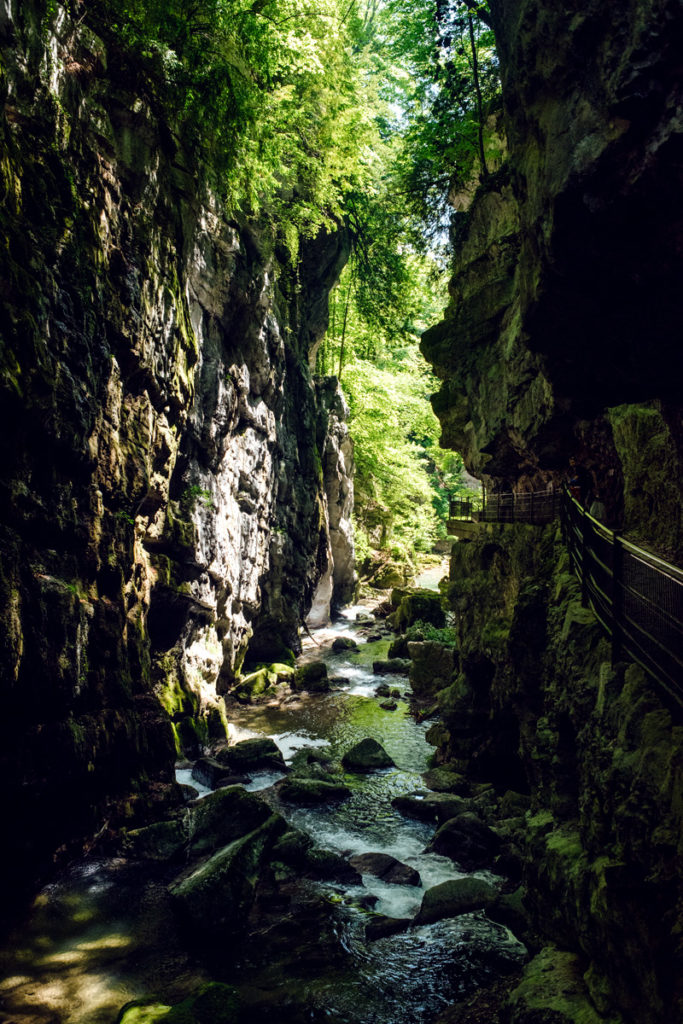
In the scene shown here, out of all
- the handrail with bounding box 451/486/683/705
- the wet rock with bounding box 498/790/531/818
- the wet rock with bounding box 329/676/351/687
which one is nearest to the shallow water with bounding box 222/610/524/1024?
the wet rock with bounding box 329/676/351/687

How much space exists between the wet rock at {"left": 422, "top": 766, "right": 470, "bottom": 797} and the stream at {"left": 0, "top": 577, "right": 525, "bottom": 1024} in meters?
1.36

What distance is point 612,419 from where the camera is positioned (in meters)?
9.23

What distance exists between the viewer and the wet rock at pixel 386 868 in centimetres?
1034

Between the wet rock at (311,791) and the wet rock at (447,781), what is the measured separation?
6.49ft

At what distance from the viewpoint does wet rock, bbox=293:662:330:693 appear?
21.5 m

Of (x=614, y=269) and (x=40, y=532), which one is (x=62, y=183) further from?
(x=614, y=269)

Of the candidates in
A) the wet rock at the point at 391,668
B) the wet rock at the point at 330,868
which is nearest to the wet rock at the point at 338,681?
the wet rock at the point at 391,668

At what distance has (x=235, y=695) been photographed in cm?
2038

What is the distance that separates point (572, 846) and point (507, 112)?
7.87m

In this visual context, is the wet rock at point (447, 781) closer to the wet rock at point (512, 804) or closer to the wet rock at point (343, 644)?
the wet rock at point (512, 804)

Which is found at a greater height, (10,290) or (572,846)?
(10,290)

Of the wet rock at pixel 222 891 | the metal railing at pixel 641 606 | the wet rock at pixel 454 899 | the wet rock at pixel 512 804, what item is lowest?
the wet rock at pixel 454 899

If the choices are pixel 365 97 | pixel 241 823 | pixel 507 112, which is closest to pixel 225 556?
pixel 241 823

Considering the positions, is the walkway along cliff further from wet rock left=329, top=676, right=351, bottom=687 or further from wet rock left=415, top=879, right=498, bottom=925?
wet rock left=329, top=676, right=351, bottom=687
